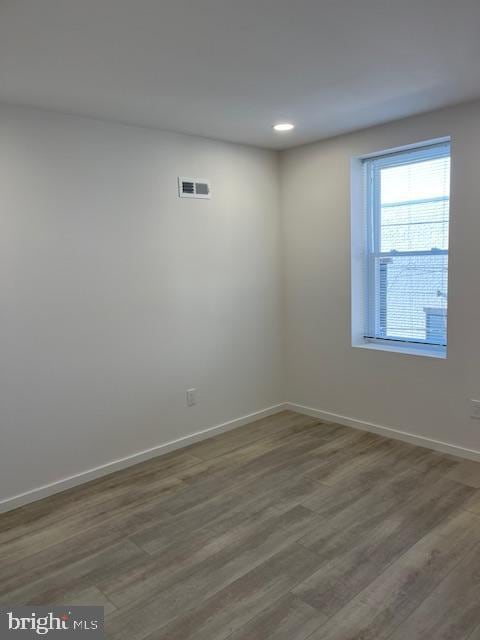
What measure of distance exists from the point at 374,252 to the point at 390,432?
1.47 metres

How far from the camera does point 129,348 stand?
3.48 m

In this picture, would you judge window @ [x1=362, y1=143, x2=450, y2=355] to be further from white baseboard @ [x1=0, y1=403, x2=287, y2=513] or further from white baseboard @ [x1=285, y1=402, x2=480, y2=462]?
white baseboard @ [x1=0, y1=403, x2=287, y2=513]

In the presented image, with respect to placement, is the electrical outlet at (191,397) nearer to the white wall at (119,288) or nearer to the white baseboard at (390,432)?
the white wall at (119,288)

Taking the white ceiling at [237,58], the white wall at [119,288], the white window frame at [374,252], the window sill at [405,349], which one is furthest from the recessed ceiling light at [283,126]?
the window sill at [405,349]

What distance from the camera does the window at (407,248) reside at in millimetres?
3584

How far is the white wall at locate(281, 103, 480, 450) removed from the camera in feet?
10.8

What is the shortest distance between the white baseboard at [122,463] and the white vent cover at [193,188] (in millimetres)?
1896

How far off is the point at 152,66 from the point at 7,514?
2645mm

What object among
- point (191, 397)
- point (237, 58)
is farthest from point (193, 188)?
point (191, 397)

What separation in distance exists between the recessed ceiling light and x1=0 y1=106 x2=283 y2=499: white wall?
22.2 inches

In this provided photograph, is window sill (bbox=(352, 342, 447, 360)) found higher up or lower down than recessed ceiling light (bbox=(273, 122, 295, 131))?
lower down

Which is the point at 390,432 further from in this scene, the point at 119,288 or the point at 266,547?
the point at 119,288

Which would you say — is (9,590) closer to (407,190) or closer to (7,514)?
(7,514)

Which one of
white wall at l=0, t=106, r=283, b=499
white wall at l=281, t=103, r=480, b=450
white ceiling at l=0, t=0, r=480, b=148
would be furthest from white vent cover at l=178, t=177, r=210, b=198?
white wall at l=281, t=103, r=480, b=450
